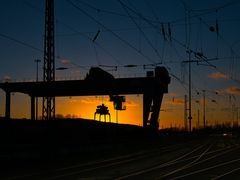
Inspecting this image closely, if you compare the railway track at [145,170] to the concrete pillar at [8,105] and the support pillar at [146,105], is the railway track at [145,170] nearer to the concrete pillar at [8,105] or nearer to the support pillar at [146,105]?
the support pillar at [146,105]

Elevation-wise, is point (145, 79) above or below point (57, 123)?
above

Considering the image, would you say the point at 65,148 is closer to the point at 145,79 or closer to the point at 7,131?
the point at 7,131

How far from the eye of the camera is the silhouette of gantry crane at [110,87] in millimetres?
88250

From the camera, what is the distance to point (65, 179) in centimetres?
2083

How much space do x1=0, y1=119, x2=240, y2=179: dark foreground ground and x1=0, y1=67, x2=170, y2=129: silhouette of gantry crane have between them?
579 inches

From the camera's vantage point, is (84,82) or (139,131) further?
(84,82)

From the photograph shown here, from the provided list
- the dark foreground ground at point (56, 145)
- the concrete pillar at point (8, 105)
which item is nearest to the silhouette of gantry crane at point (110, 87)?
the concrete pillar at point (8, 105)

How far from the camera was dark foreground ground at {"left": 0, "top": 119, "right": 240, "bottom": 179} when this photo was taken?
31344 mm

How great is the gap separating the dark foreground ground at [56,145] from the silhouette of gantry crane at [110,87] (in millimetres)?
14695

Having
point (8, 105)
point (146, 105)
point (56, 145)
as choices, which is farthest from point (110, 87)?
point (56, 145)

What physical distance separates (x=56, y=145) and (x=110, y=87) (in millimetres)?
51927

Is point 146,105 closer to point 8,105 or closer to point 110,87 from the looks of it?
point 110,87

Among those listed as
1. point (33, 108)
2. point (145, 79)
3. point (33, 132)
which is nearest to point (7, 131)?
point (33, 132)

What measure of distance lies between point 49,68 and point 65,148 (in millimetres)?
6958
